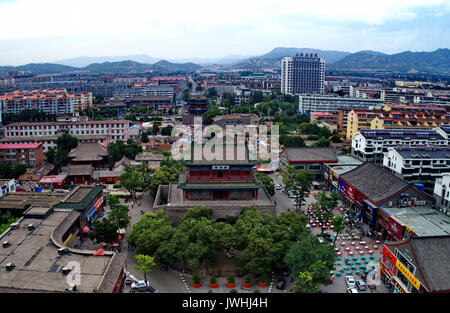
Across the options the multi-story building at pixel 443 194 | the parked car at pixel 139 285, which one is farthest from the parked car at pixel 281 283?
the multi-story building at pixel 443 194

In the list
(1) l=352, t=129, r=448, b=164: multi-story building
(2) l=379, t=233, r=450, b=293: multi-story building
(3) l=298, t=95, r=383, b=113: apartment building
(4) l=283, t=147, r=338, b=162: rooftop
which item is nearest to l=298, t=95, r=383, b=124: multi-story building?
(3) l=298, t=95, r=383, b=113: apartment building

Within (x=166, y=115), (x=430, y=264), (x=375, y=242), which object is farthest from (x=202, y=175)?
(x=166, y=115)

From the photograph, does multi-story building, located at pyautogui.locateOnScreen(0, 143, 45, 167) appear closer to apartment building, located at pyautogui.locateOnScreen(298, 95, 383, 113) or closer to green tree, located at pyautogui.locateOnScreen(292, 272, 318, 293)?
green tree, located at pyautogui.locateOnScreen(292, 272, 318, 293)

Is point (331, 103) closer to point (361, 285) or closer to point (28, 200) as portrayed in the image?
point (361, 285)

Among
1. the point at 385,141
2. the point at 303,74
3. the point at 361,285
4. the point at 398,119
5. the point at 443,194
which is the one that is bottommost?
the point at 361,285

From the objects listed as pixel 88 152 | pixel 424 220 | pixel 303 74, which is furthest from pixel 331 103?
pixel 424 220

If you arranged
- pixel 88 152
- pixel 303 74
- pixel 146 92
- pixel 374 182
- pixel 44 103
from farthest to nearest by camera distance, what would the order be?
pixel 303 74 → pixel 146 92 → pixel 44 103 → pixel 88 152 → pixel 374 182
